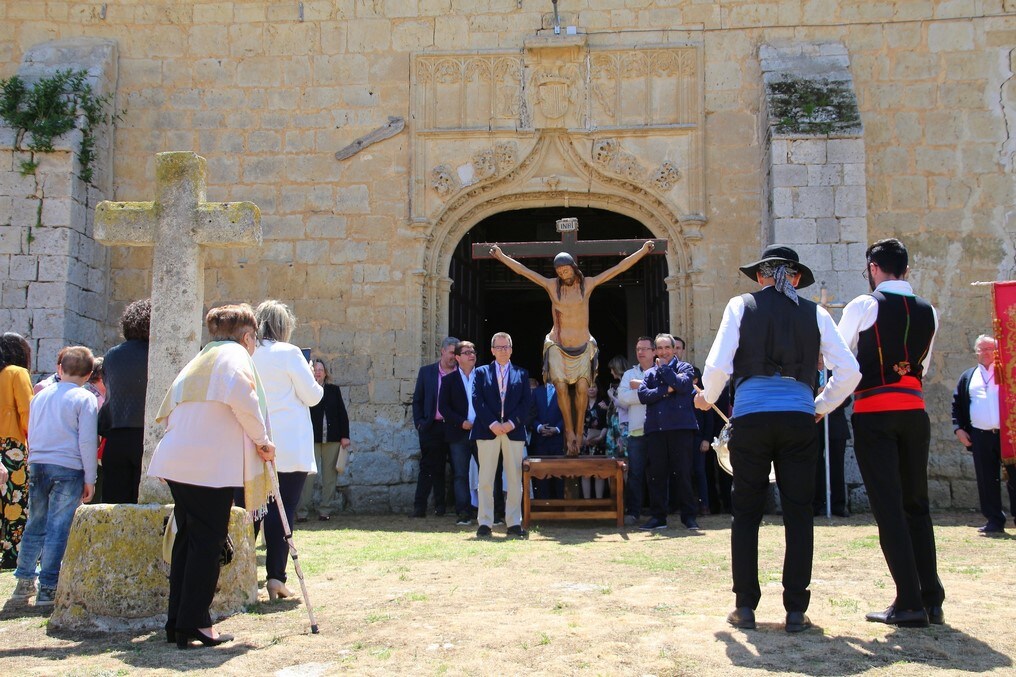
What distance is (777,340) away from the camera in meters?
4.18

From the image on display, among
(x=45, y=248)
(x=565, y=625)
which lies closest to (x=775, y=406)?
(x=565, y=625)

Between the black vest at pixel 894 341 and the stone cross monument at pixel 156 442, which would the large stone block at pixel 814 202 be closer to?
the black vest at pixel 894 341

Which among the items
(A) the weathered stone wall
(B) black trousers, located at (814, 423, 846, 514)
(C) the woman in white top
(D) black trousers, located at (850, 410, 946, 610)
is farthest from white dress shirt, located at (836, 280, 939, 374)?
(A) the weathered stone wall

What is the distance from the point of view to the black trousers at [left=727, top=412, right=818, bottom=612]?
4.08 metres

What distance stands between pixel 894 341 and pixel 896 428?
0.38 metres

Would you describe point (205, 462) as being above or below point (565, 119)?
below

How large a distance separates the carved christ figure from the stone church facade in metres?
2.21

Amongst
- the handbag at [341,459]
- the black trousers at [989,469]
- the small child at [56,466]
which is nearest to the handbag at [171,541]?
the small child at [56,466]

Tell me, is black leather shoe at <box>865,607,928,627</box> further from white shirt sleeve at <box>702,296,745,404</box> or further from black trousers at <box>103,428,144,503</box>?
black trousers at <box>103,428,144,503</box>

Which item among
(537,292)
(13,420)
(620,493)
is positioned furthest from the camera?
(537,292)

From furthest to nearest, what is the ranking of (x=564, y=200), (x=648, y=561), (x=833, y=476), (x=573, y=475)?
(x=564, y=200) → (x=833, y=476) → (x=573, y=475) → (x=648, y=561)

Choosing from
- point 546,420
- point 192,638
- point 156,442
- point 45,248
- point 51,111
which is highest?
point 51,111

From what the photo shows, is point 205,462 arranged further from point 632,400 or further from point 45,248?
point 45,248

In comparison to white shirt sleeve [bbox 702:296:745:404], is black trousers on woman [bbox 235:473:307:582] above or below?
below
